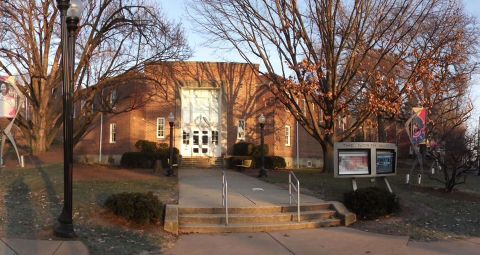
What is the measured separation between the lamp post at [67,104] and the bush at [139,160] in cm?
2218

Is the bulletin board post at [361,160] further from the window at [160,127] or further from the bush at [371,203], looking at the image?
the window at [160,127]

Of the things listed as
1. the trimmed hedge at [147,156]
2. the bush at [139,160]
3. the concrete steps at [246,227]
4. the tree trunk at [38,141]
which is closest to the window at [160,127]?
the trimmed hedge at [147,156]

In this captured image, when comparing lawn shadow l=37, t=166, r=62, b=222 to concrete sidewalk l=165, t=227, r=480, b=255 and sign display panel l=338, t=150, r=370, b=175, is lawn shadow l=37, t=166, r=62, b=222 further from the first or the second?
sign display panel l=338, t=150, r=370, b=175

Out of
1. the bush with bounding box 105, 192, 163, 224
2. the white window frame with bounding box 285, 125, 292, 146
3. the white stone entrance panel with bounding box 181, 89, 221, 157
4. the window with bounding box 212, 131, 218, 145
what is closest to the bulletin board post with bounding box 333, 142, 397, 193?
the bush with bounding box 105, 192, 163, 224

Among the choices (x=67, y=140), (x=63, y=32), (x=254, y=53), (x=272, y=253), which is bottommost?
(x=272, y=253)

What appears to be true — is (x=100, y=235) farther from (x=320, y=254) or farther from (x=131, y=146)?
(x=131, y=146)

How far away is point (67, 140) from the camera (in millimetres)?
8750

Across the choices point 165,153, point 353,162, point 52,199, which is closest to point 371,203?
point 353,162

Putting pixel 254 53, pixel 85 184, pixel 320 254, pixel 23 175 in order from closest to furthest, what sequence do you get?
pixel 320 254 < pixel 85 184 < pixel 23 175 < pixel 254 53

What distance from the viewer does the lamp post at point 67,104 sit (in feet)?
28.0

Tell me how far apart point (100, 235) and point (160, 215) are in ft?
5.31

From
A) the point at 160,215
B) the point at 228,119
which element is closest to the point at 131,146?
the point at 228,119

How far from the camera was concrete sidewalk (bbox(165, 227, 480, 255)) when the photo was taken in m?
8.63

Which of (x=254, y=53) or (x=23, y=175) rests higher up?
(x=254, y=53)
